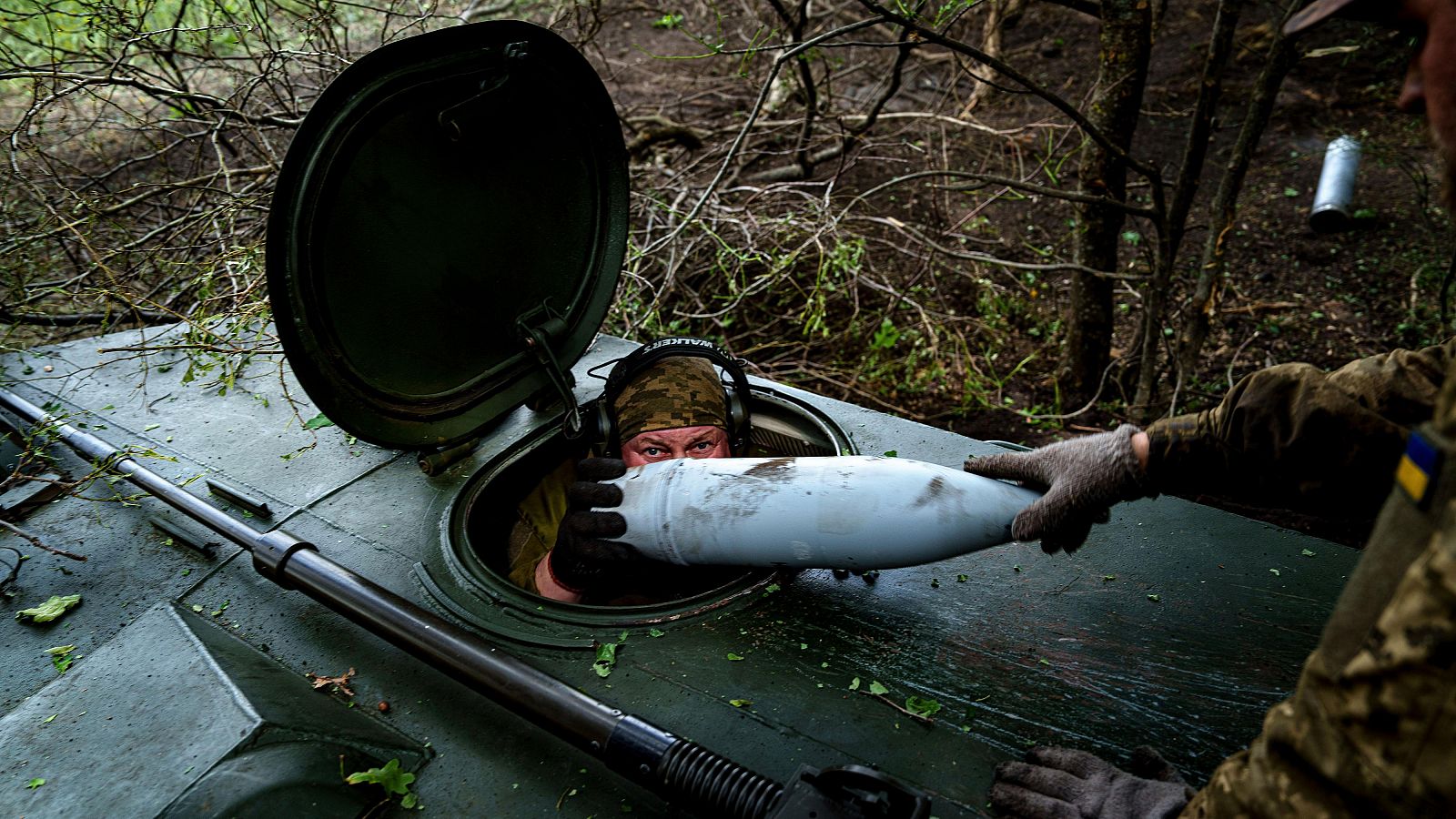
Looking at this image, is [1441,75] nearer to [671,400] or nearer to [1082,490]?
[1082,490]

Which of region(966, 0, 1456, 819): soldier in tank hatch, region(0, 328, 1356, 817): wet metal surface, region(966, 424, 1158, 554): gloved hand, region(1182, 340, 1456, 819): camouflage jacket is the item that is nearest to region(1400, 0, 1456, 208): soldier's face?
region(966, 0, 1456, 819): soldier in tank hatch

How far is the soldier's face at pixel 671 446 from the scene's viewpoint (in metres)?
2.55

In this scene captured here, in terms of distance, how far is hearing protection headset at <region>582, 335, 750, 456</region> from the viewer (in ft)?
8.45

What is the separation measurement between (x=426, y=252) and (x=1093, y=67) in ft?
24.2

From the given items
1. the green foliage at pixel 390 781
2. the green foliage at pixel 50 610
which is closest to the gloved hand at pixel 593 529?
the green foliage at pixel 390 781

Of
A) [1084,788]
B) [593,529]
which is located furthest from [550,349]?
[1084,788]

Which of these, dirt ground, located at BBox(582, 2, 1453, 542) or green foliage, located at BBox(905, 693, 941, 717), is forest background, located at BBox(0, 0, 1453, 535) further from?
green foliage, located at BBox(905, 693, 941, 717)

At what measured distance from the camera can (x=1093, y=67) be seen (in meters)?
7.75

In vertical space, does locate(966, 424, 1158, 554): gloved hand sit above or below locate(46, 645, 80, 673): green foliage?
above

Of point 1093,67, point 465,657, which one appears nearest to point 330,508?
point 465,657

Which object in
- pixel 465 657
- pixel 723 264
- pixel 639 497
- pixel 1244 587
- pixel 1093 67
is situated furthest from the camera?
pixel 1093 67

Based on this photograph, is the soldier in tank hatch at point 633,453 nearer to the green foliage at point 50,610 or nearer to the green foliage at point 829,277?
the green foliage at point 50,610

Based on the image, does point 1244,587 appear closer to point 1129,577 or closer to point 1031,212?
point 1129,577

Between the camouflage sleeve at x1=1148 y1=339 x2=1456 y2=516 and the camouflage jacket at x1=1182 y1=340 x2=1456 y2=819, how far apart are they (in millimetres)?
562
